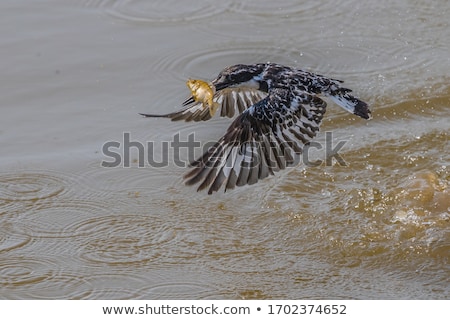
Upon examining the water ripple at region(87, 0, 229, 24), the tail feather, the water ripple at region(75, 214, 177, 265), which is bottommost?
the water ripple at region(75, 214, 177, 265)

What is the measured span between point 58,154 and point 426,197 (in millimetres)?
2443

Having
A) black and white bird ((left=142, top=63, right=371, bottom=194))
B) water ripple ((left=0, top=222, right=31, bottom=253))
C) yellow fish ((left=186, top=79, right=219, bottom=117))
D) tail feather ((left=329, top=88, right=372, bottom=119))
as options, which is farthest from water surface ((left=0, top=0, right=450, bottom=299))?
yellow fish ((left=186, top=79, right=219, bottom=117))

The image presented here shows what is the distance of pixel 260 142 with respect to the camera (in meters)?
5.02

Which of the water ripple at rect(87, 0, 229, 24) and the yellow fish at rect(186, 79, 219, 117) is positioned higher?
the water ripple at rect(87, 0, 229, 24)

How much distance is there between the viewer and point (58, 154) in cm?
593

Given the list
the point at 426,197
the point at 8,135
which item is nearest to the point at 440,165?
the point at 426,197

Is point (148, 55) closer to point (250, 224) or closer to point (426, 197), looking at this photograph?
point (250, 224)

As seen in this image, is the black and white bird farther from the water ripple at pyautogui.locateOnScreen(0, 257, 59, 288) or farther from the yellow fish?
the water ripple at pyautogui.locateOnScreen(0, 257, 59, 288)

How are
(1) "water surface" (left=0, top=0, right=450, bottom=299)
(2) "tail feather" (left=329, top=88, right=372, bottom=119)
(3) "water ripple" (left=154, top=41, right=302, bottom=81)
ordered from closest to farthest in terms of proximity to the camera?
(1) "water surface" (left=0, top=0, right=450, bottom=299)
(2) "tail feather" (left=329, top=88, right=372, bottom=119)
(3) "water ripple" (left=154, top=41, right=302, bottom=81)

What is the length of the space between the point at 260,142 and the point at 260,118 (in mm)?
137

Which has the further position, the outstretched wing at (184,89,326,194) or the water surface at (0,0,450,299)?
the water surface at (0,0,450,299)

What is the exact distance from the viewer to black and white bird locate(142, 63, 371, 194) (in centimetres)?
471

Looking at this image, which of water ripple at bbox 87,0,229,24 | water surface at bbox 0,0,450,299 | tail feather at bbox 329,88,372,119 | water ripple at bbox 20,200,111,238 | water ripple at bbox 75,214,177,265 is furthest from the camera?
water ripple at bbox 87,0,229,24

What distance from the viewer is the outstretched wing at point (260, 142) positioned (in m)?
4.65
